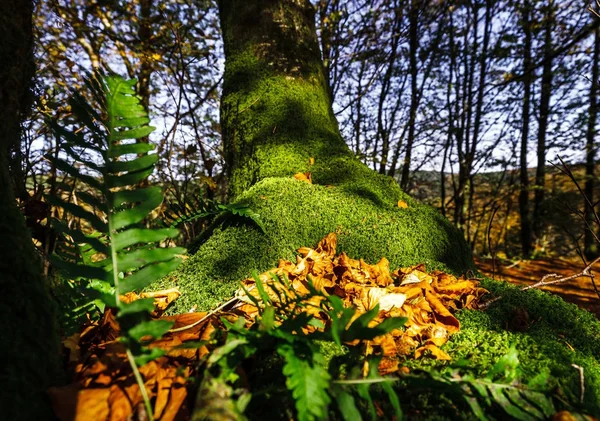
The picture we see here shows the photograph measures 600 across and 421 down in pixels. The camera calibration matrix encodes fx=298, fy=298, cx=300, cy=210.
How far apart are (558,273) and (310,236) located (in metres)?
5.75

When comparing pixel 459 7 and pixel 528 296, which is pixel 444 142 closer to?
pixel 459 7

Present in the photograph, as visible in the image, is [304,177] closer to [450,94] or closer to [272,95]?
[272,95]

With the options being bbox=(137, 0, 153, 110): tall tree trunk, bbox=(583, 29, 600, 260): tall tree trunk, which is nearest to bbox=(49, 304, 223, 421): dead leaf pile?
bbox=(137, 0, 153, 110): tall tree trunk

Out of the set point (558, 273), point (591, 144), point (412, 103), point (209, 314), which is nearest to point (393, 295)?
point (209, 314)

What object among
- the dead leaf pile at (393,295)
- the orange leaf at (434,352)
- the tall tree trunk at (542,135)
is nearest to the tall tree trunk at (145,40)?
the dead leaf pile at (393,295)

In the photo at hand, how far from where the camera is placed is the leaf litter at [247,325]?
79cm

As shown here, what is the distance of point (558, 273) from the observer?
5.38 meters

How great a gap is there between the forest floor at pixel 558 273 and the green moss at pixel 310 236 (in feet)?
5.02

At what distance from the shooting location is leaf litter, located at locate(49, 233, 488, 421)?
2.59 ft

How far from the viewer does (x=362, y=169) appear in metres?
2.71

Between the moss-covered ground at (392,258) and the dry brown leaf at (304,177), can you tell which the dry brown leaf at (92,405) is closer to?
the moss-covered ground at (392,258)

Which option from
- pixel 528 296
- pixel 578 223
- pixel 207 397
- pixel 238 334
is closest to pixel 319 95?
pixel 528 296

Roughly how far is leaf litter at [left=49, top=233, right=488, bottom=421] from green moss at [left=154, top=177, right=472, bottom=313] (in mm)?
142

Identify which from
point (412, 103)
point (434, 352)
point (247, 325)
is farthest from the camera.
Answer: point (412, 103)
